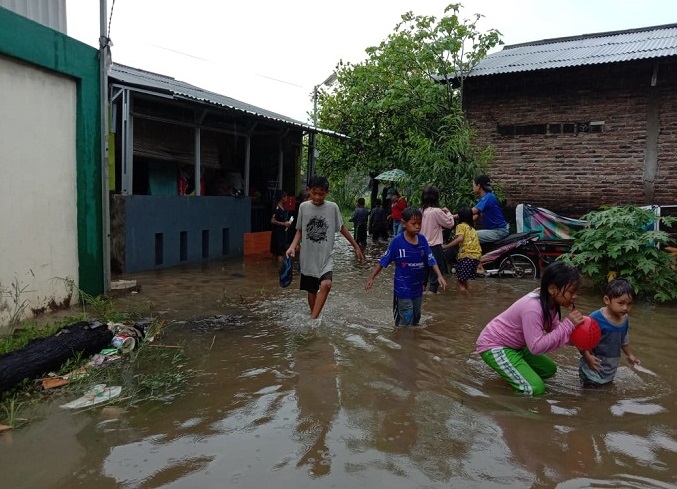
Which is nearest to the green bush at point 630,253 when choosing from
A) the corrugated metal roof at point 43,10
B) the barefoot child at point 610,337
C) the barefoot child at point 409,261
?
the barefoot child at point 409,261

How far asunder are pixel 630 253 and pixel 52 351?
7591 millimetres

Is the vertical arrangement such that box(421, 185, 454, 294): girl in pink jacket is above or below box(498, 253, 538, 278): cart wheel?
above

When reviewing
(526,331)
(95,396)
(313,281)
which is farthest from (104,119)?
(526,331)

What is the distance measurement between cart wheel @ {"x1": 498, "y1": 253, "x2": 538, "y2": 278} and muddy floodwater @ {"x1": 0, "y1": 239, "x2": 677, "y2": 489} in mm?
3950

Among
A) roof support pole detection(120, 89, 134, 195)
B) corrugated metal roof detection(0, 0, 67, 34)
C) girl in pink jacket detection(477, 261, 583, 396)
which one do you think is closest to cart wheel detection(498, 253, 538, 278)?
girl in pink jacket detection(477, 261, 583, 396)

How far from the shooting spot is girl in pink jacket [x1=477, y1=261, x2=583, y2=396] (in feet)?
12.8

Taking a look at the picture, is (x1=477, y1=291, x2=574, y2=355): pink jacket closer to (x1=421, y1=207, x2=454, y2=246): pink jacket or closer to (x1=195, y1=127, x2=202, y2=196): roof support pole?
(x1=421, y1=207, x2=454, y2=246): pink jacket

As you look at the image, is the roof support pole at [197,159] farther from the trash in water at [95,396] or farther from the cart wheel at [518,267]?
the trash in water at [95,396]

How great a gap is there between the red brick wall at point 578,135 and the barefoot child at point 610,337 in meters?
7.99

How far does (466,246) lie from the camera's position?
823 cm

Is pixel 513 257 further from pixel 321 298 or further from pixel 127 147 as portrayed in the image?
pixel 127 147

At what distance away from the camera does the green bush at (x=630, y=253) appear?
25.5 ft

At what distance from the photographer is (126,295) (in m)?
7.61

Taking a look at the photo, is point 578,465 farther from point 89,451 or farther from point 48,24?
point 48,24
